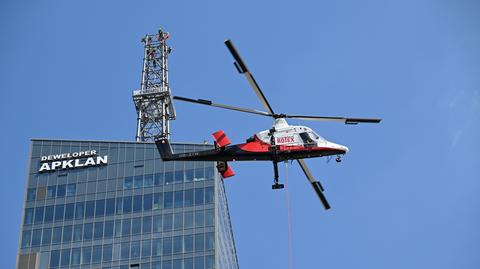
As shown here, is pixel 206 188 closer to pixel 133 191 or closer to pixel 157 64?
pixel 133 191

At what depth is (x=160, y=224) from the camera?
89188mm

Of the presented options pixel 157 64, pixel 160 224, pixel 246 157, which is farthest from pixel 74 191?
pixel 246 157

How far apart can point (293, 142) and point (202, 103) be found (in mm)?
5902

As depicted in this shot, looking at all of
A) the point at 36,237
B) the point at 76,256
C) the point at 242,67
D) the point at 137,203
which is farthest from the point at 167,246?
the point at 242,67

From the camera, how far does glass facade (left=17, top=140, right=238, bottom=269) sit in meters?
87.6

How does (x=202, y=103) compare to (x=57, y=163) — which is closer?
(x=202, y=103)

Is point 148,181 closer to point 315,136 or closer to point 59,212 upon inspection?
point 59,212

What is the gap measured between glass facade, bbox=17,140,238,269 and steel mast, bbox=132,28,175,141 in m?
12.3

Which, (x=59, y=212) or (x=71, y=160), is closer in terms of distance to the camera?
(x=59, y=212)

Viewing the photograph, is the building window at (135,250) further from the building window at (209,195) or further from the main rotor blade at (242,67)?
the main rotor blade at (242,67)

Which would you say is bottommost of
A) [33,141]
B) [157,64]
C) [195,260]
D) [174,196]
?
[195,260]

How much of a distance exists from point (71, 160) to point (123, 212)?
8.90 meters

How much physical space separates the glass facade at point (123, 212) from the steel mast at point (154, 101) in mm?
12301

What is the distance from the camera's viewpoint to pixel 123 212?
91.1 meters
